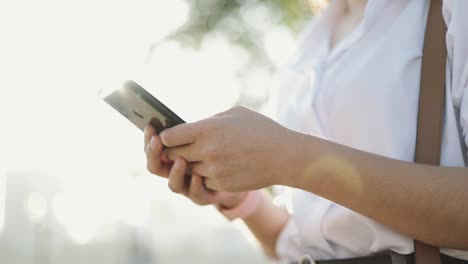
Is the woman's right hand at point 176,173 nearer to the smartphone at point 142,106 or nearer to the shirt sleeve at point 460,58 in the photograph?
the smartphone at point 142,106

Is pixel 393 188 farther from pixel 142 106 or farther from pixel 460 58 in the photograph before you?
pixel 142 106

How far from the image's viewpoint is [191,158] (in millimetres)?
1709

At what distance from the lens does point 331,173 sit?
60.2 inches

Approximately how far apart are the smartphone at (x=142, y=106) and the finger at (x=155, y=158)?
1.3 inches

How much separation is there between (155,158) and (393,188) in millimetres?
540

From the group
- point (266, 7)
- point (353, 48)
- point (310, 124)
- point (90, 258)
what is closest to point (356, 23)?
point (353, 48)

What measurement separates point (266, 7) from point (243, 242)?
230 inches

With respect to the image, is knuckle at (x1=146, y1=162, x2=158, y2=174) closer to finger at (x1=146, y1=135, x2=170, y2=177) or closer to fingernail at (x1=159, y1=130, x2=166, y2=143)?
finger at (x1=146, y1=135, x2=170, y2=177)

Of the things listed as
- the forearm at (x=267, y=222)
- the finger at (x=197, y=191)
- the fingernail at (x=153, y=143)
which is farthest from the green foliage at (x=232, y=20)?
the fingernail at (x=153, y=143)

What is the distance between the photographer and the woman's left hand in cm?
156

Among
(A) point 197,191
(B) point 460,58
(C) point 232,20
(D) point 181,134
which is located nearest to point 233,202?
(A) point 197,191

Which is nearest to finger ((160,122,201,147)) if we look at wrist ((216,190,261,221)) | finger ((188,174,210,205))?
finger ((188,174,210,205))

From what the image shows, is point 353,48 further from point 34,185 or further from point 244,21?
point 34,185

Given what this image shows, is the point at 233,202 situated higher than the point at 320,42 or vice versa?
the point at 320,42
